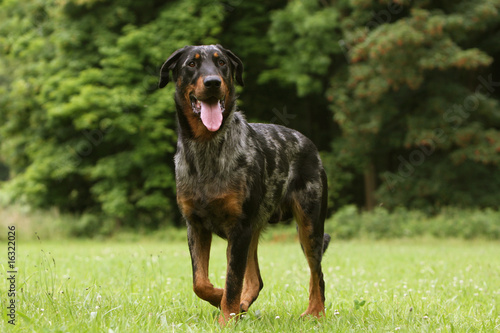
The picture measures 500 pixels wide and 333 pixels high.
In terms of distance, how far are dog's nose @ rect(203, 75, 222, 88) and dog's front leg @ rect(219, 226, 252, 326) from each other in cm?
111

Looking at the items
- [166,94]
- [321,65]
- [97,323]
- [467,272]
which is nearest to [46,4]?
[166,94]

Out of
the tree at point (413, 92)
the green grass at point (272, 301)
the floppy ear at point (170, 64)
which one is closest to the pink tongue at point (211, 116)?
the floppy ear at point (170, 64)

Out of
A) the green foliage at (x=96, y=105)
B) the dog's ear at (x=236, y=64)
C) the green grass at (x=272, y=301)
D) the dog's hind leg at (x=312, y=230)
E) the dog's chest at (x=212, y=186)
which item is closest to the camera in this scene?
the green grass at (x=272, y=301)

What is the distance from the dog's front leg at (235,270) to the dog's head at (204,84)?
0.85 m

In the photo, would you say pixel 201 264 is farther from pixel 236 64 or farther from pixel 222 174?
pixel 236 64

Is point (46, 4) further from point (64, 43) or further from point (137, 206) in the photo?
point (137, 206)

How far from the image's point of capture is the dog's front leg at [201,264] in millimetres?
4457

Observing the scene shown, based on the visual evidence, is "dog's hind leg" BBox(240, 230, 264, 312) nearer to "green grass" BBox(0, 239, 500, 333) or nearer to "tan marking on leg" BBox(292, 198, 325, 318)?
"green grass" BBox(0, 239, 500, 333)

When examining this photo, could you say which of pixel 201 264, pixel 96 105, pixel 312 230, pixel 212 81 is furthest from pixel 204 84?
pixel 96 105

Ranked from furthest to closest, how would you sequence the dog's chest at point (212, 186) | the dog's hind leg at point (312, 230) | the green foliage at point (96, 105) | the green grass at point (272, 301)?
the green foliage at point (96, 105) < the dog's hind leg at point (312, 230) < the dog's chest at point (212, 186) < the green grass at point (272, 301)

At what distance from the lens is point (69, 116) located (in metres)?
20.8

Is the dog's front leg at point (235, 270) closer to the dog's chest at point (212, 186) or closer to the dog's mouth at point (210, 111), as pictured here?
the dog's chest at point (212, 186)

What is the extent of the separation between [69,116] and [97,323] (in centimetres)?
1801

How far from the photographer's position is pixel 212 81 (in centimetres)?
429
